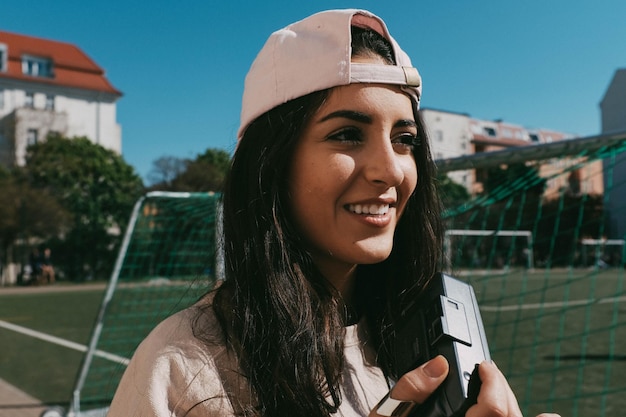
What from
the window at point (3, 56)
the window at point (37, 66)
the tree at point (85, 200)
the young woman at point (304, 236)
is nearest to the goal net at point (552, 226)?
the young woman at point (304, 236)

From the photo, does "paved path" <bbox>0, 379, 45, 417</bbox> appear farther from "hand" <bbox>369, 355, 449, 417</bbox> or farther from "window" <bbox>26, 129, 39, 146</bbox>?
"window" <bbox>26, 129, 39, 146</bbox>

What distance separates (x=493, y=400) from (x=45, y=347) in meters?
9.24

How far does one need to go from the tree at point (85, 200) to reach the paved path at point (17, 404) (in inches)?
891

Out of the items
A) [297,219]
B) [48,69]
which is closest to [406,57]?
[297,219]

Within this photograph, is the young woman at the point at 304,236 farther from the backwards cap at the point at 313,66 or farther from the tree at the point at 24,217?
the tree at the point at 24,217

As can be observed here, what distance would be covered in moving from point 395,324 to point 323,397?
0.66 feet

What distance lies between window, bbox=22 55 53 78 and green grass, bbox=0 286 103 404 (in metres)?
37.2

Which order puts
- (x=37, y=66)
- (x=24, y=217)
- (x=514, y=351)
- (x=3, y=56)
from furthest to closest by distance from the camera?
(x=37, y=66) < (x=3, y=56) < (x=24, y=217) < (x=514, y=351)

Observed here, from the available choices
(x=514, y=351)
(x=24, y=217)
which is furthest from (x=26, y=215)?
(x=514, y=351)

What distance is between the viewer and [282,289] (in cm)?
112

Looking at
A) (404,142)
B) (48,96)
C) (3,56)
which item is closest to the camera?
(404,142)

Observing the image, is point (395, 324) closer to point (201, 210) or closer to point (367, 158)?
point (367, 158)

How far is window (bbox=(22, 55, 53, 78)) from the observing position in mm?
50250

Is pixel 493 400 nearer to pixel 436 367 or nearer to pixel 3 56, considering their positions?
pixel 436 367
